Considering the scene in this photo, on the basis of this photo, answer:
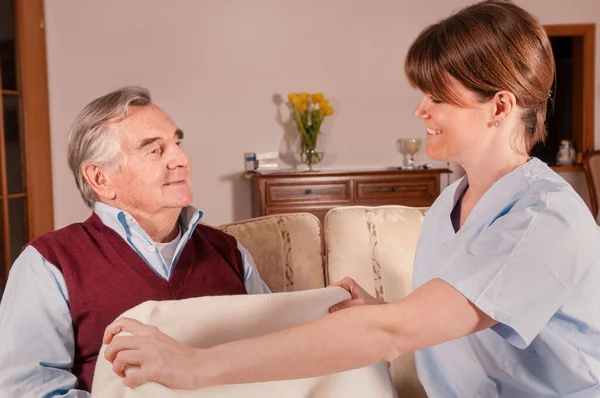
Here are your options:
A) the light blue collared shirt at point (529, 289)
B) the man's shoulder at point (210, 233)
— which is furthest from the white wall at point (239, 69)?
the light blue collared shirt at point (529, 289)

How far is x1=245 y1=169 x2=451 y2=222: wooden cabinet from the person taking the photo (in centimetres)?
454

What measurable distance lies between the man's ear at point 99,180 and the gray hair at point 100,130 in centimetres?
1

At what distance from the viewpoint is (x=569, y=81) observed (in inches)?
245

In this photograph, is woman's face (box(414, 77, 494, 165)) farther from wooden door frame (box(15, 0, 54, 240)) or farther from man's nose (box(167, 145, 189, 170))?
wooden door frame (box(15, 0, 54, 240))

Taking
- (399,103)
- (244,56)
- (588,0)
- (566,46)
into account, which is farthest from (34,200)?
(566,46)

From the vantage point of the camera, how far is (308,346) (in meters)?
0.92

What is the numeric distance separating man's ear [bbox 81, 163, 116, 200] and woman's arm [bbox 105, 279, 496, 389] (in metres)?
0.73

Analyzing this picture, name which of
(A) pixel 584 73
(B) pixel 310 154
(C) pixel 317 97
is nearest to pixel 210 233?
(B) pixel 310 154

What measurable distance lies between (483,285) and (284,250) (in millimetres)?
1058

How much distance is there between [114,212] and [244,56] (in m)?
3.66

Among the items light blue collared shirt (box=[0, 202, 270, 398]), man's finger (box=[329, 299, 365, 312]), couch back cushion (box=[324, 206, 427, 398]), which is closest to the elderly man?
light blue collared shirt (box=[0, 202, 270, 398])

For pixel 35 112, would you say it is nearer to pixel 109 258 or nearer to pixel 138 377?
pixel 109 258

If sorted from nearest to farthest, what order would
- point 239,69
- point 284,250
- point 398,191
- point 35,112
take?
1. point 284,250
2. point 35,112
3. point 398,191
4. point 239,69

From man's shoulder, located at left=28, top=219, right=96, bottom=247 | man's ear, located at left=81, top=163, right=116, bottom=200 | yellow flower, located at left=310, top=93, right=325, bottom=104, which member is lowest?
man's shoulder, located at left=28, top=219, right=96, bottom=247
